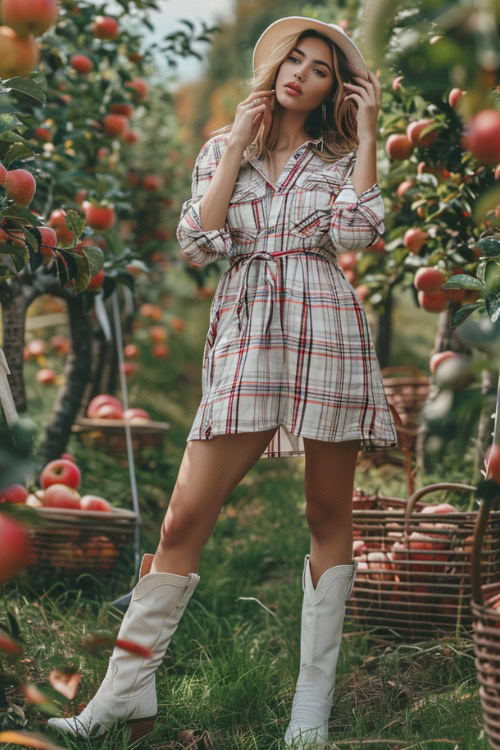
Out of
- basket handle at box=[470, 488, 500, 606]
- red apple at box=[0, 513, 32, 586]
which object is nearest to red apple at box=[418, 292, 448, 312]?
basket handle at box=[470, 488, 500, 606]

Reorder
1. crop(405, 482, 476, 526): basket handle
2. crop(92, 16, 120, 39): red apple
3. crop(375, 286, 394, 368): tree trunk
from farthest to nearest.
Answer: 1. crop(375, 286, 394, 368): tree trunk
2. crop(92, 16, 120, 39): red apple
3. crop(405, 482, 476, 526): basket handle

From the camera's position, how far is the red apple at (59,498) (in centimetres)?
265

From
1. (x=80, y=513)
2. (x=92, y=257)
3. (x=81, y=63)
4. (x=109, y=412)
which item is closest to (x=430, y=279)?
(x=92, y=257)

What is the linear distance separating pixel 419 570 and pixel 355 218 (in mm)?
949

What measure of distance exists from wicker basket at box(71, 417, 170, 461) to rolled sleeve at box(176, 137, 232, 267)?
1.98m

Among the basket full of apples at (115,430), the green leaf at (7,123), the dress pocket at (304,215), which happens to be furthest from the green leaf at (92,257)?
the basket full of apples at (115,430)

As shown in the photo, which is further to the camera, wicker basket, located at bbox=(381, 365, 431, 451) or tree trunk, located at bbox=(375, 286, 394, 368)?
tree trunk, located at bbox=(375, 286, 394, 368)

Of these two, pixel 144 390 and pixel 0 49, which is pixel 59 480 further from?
pixel 144 390

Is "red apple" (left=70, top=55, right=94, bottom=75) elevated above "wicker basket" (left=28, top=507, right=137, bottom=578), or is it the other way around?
"red apple" (left=70, top=55, right=94, bottom=75)

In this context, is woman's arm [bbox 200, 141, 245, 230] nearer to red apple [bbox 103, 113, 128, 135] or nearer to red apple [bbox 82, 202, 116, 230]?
red apple [bbox 82, 202, 116, 230]

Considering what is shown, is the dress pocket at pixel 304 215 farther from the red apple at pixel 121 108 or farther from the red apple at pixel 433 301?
the red apple at pixel 121 108

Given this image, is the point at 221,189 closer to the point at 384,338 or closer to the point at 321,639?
the point at 321,639

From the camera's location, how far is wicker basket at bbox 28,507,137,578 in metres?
2.56

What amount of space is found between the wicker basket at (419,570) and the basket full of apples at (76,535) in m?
0.72
